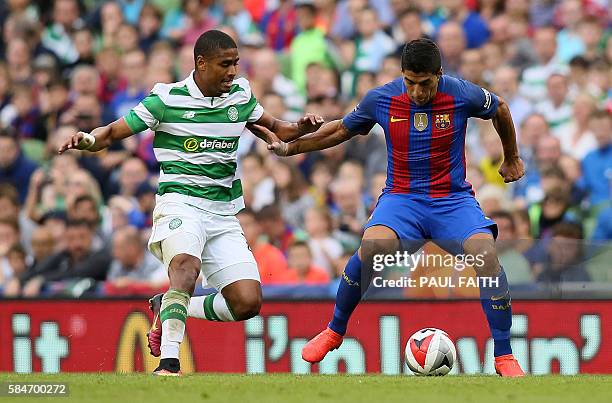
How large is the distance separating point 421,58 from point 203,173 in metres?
1.68

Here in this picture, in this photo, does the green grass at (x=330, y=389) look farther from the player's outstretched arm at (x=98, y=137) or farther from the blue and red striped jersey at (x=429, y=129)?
the player's outstretched arm at (x=98, y=137)

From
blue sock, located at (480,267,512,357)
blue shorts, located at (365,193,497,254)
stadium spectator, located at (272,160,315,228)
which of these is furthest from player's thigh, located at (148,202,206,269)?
stadium spectator, located at (272,160,315,228)

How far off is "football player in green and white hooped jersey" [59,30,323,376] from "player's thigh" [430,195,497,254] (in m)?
1.04

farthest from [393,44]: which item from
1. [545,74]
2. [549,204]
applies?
[549,204]

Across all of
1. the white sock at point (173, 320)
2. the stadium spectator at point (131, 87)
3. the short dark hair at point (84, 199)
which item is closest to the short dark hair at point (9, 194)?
the short dark hair at point (84, 199)

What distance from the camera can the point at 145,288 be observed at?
39.8 ft

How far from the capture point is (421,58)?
29.6 feet

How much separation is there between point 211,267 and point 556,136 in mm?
5523

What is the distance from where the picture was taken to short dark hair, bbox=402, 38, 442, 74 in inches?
355

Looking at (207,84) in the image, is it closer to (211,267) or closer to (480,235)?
(211,267)

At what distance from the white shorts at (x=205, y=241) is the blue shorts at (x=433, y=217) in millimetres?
961

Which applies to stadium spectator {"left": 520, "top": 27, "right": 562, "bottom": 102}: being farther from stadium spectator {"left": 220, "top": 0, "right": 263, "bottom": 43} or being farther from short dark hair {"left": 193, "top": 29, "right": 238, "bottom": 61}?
short dark hair {"left": 193, "top": 29, "right": 238, "bottom": 61}

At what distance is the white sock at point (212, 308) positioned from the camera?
9711 millimetres

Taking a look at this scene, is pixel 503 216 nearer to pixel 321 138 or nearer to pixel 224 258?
pixel 321 138
